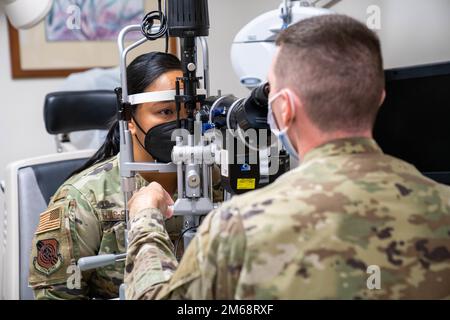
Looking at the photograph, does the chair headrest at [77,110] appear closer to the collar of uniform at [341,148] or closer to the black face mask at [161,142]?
the black face mask at [161,142]

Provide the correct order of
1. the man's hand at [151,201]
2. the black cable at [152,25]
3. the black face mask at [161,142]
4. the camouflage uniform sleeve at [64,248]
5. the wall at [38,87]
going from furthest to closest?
the wall at [38,87] < the camouflage uniform sleeve at [64,248] < the black face mask at [161,142] < the black cable at [152,25] < the man's hand at [151,201]

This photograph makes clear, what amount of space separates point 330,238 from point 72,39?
2.77 metres

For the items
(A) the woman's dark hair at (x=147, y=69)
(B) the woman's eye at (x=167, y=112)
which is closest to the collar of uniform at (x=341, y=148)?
(B) the woman's eye at (x=167, y=112)

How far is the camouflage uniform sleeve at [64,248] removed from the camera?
5.22 feet

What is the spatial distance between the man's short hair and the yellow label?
13.5 inches

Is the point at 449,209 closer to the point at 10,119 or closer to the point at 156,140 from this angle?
the point at 156,140

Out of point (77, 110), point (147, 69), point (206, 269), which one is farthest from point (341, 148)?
point (77, 110)

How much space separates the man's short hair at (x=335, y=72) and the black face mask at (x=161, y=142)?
1.81ft

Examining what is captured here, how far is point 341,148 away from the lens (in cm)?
95

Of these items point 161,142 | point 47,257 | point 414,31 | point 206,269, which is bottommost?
point 47,257

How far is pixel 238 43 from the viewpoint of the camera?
→ 190 centimetres

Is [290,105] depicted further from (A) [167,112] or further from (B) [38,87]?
(B) [38,87]
